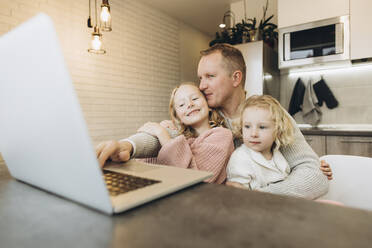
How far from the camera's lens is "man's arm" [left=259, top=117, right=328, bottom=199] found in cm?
96

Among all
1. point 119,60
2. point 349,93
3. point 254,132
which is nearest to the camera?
point 254,132

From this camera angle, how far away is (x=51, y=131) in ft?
1.31

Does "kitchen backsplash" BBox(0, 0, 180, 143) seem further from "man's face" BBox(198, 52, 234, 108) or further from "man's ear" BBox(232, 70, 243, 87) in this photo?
"man's ear" BBox(232, 70, 243, 87)

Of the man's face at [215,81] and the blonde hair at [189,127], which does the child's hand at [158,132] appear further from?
the man's face at [215,81]

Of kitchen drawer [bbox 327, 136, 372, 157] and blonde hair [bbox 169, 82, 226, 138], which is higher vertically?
blonde hair [bbox 169, 82, 226, 138]

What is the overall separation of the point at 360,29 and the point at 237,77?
6.39ft

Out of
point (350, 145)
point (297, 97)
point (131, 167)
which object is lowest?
point (350, 145)

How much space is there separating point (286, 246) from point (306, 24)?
Answer: 297 centimetres

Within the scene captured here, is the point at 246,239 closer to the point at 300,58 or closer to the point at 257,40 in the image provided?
the point at 300,58

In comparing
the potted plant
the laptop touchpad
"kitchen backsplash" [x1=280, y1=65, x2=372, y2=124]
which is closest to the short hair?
the laptop touchpad

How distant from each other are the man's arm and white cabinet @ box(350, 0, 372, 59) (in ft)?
6.66

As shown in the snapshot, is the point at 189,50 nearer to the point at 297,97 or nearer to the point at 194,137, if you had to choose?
the point at 297,97

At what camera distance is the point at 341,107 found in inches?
117

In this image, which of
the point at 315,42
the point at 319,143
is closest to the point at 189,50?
the point at 315,42
